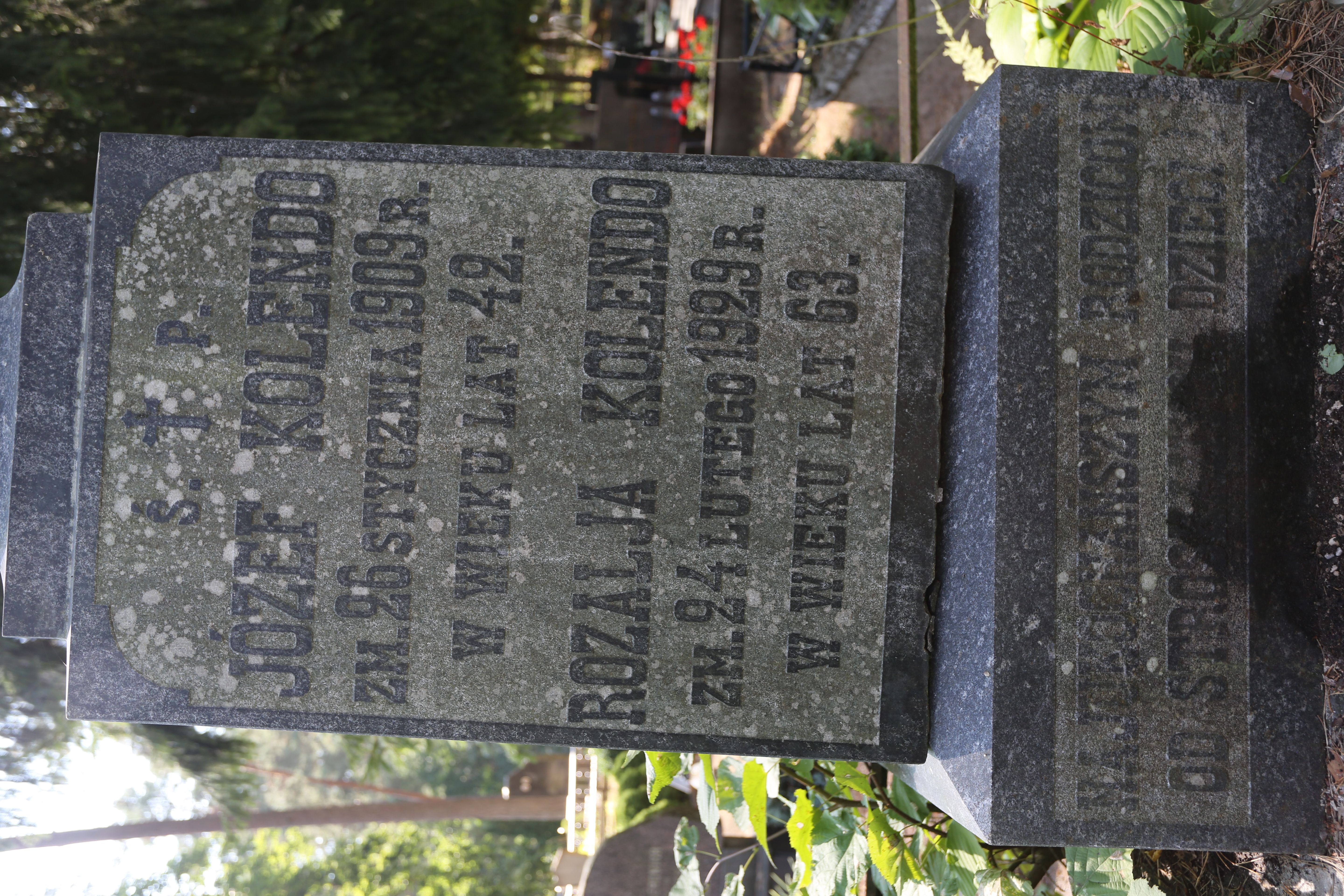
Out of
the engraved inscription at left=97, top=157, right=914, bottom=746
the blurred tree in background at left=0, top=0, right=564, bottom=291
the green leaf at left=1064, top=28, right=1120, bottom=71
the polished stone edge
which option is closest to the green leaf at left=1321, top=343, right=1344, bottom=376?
the engraved inscription at left=97, top=157, right=914, bottom=746

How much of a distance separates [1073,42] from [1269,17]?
73 cm

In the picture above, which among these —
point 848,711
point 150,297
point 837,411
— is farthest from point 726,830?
point 150,297

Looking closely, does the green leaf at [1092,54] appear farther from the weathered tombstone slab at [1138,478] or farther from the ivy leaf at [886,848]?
the ivy leaf at [886,848]

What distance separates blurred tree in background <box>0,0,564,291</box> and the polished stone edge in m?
3.36

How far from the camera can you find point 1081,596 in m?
2.48

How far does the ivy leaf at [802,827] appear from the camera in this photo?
325 centimetres

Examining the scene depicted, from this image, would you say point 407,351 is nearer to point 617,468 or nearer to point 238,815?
point 617,468

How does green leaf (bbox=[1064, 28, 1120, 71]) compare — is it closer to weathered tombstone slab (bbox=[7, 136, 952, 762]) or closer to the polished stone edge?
weathered tombstone slab (bbox=[7, 136, 952, 762])

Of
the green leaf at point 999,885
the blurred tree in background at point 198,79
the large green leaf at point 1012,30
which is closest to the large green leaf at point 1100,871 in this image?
the green leaf at point 999,885

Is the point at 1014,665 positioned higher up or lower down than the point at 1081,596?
lower down

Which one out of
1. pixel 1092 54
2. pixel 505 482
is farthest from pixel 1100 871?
pixel 1092 54

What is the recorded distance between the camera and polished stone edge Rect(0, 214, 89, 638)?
2758mm

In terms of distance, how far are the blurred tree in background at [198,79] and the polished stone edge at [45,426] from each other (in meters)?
3.36

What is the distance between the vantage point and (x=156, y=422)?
2.68 metres
